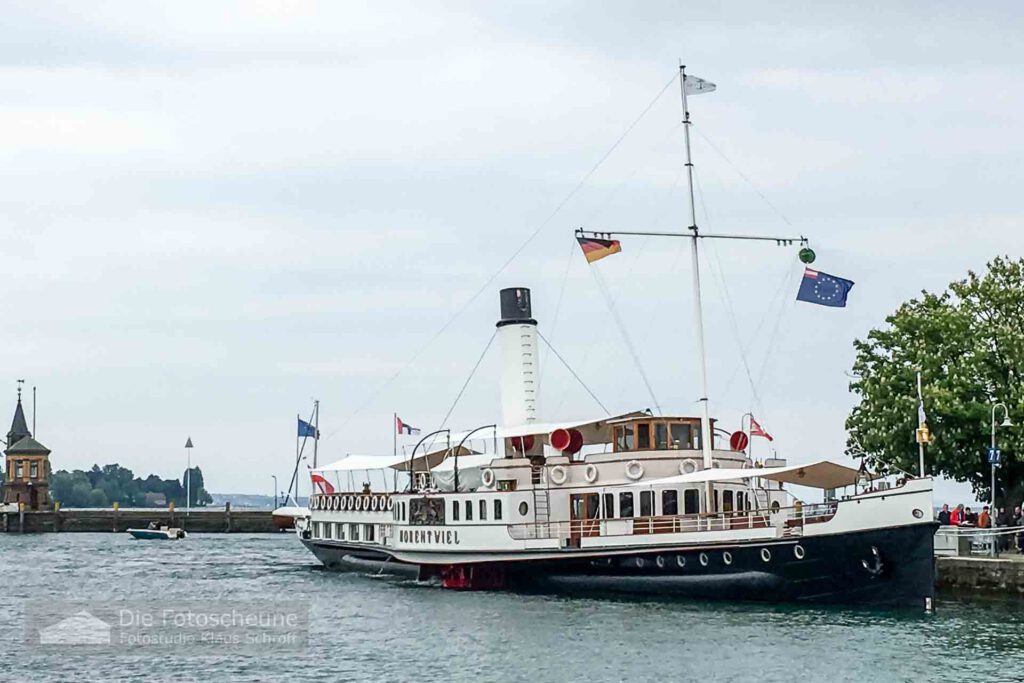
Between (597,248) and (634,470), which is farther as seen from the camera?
(634,470)

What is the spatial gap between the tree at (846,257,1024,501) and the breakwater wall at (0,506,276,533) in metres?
86.1

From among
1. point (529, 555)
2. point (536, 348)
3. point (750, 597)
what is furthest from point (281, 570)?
point (750, 597)

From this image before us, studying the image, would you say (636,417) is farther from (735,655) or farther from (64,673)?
(64,673)

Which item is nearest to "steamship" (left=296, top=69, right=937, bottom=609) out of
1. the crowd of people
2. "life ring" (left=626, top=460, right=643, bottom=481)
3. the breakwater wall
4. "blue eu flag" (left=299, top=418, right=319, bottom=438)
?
"life ring" (left=626, top=460, right=643, bottom=481)

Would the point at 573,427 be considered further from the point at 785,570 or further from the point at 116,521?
the point at 116,521

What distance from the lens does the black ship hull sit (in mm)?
45938

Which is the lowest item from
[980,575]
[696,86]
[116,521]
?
[980,575]

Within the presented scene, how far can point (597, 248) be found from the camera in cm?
5119

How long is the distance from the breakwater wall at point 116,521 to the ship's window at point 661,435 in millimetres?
91990

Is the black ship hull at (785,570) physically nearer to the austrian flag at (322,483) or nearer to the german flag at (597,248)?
the german flag at (597,248)

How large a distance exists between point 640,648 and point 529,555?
14528mm

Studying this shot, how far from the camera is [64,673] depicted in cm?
3812

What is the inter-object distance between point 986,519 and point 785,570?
14076 mm

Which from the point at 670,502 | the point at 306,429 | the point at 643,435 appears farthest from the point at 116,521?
the point at 670,502
